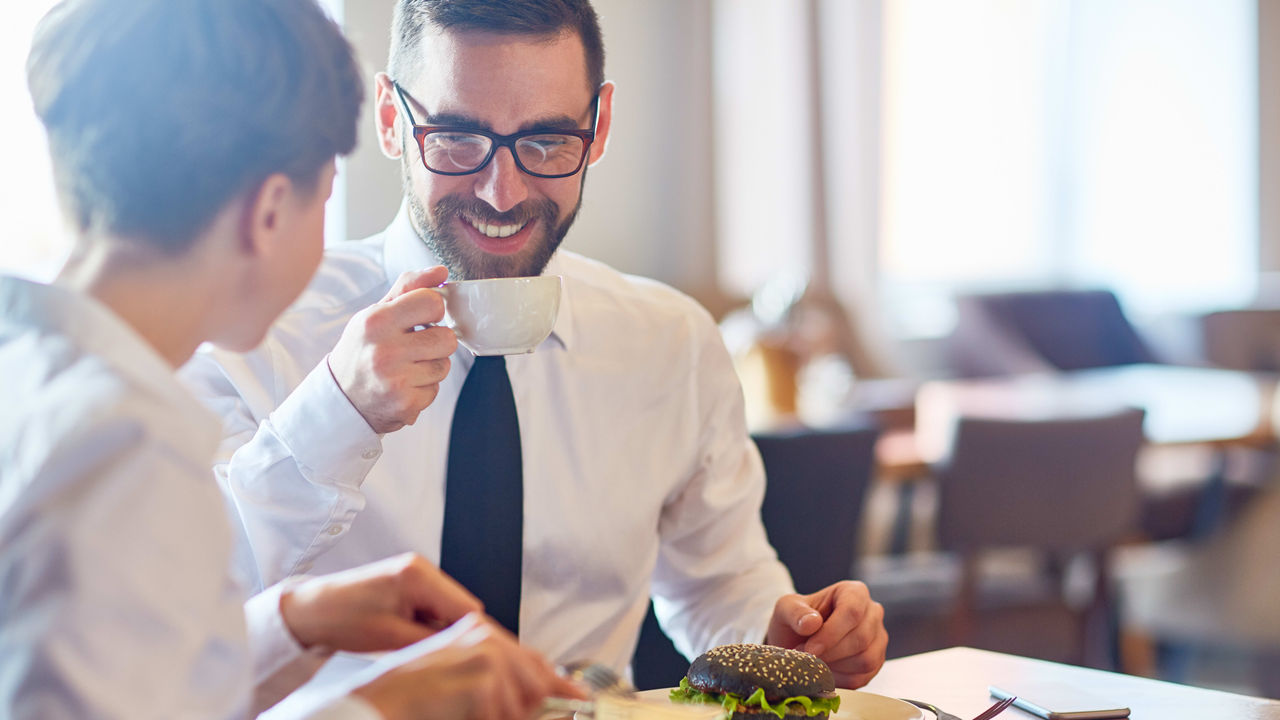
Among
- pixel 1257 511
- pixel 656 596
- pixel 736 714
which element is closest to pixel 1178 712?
pixel 736 714

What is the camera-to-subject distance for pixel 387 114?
4.99ft

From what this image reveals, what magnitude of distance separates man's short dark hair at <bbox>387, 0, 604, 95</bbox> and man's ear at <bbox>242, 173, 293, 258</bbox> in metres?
0.56

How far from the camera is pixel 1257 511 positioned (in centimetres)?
362

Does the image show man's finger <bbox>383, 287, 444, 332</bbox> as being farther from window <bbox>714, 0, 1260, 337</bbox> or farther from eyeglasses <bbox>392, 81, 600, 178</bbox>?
window <bbox>714, 0, 1260, 337</bbox>

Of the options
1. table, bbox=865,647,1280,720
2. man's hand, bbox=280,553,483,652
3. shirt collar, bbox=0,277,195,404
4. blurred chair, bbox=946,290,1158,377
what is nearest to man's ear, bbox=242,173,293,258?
shirt collar, bbox=0,277,195,404

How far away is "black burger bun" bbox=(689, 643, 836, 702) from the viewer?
1.00 metres

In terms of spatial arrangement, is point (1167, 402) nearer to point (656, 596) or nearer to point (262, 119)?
point (656, 596)

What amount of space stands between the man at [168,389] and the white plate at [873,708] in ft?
1.09

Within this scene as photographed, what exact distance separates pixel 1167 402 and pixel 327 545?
3165 mm

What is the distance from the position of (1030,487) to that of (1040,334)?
5.79 ft

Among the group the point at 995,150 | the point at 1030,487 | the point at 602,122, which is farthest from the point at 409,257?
the point at 995,150

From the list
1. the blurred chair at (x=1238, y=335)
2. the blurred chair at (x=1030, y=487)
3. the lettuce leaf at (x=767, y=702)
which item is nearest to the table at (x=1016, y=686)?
the lettuce leaf at (x=767, y=702)

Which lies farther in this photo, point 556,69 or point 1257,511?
point 1257,511

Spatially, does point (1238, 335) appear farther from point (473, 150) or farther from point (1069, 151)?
point (473, 150)
